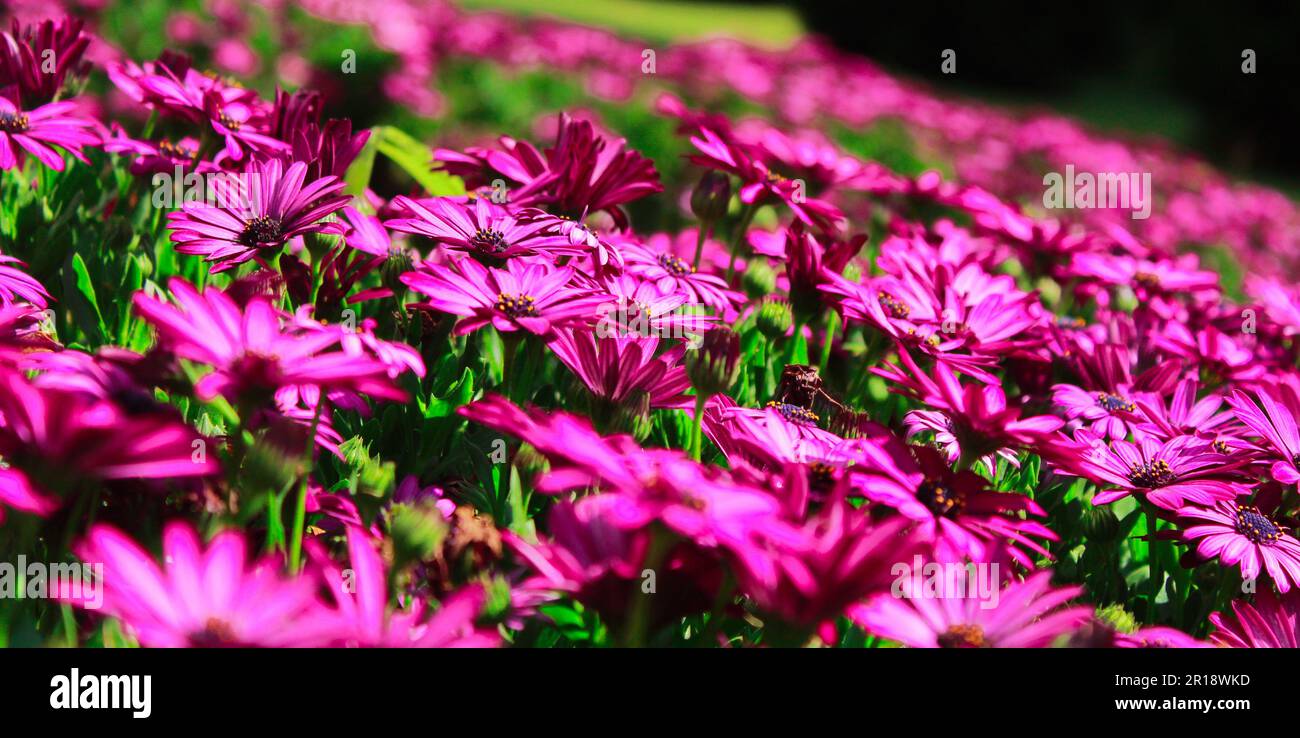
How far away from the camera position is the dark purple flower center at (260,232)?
1.24 meters

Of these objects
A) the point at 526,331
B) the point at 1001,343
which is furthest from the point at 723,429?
the point at 1001,343

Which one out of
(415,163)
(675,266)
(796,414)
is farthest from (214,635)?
(415,163)

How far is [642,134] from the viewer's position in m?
5.93

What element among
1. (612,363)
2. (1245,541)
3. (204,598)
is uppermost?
(612,363)

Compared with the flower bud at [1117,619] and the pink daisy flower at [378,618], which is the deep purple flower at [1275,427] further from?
the pink daisy flower at [378,618]

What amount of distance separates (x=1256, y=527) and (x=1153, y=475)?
131 mm

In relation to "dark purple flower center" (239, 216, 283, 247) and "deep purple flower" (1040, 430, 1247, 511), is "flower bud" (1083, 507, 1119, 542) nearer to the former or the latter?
"deep purple flower" (1040, 430, 1247, 511)

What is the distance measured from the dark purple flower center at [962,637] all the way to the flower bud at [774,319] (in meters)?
0.69

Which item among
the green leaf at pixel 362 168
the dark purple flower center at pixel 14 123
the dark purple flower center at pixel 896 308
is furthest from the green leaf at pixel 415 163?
the dark purple flower center at pixel 896 308

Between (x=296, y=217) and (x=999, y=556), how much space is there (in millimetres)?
920

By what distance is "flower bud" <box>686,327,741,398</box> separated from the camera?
3.63ft

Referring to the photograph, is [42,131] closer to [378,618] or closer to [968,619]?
[378,618]

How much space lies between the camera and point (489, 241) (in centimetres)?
128

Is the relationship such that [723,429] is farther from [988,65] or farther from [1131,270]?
[988,65]
